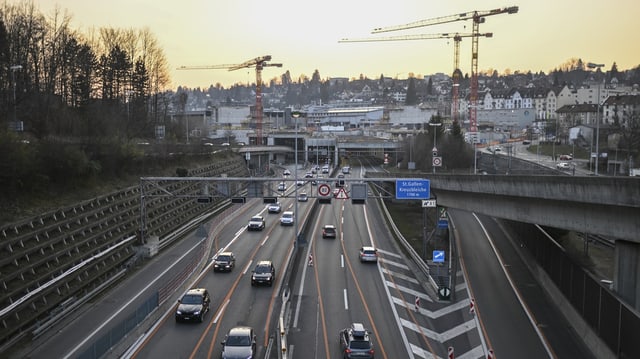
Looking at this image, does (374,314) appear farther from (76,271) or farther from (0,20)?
(0,20)

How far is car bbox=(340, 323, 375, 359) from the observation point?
22047 mm

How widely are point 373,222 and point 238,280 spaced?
2520 cm

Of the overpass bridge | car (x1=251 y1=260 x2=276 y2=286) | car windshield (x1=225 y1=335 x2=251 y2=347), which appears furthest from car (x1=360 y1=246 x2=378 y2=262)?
car windshield (x1=225 y1=335 x2=251 y2=347)

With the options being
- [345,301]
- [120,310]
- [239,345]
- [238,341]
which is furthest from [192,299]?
[345,301]

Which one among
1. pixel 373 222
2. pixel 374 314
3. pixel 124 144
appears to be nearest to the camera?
pixel 374 314

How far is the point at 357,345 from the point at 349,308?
744 cm

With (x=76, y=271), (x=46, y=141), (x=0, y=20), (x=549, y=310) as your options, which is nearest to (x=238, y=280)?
(x=76, y=271)

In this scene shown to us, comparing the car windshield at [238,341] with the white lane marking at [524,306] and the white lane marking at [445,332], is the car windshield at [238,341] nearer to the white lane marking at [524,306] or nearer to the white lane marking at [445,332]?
the white lane marking at [445,332]

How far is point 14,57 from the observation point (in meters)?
51.9

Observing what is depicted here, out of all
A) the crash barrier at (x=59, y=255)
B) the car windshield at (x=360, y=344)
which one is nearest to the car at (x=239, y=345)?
the car windshield at (x=360, y=344)

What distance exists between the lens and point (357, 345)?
22297mm

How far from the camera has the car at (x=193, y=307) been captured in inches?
1032

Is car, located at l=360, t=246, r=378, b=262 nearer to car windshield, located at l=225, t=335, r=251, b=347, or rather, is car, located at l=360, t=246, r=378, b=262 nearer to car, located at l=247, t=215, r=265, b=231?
car, located at l=247, t=215, r=265, b=231

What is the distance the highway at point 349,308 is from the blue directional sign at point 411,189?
5.61 metres
